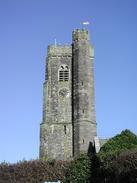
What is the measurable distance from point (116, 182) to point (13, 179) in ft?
28.7

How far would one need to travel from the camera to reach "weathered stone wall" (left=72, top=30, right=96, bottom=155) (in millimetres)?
52312

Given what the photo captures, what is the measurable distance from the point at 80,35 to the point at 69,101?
329 inches

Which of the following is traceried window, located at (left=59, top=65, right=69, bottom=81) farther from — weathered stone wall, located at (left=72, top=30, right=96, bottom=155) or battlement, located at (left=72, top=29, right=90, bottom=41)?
battlement, located at (left=72, top=29, right=90, bottom=41)

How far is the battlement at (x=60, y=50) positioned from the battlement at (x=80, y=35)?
145cm

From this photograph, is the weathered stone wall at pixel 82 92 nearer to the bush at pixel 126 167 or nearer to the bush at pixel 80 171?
the bush at pixel 80 171

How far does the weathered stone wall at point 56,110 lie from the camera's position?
53281 mm

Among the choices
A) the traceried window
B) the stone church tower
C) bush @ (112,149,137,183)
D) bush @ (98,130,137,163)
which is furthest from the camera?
the traceried window

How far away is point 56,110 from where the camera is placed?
182 feet

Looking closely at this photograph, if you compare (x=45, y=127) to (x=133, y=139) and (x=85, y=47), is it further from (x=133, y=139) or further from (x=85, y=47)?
(x=133, y=139)

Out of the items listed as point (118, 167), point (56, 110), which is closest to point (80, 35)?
point (56, 110)

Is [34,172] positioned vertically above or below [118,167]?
above

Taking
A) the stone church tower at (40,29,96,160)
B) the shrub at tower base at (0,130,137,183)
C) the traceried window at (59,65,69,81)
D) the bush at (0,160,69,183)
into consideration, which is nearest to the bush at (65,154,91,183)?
the shrub at tower base at (0,130,137,183)

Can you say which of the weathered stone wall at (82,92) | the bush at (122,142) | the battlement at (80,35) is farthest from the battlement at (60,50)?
the bush at (122,142)

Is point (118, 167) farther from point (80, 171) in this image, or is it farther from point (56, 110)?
point (56, 110)
